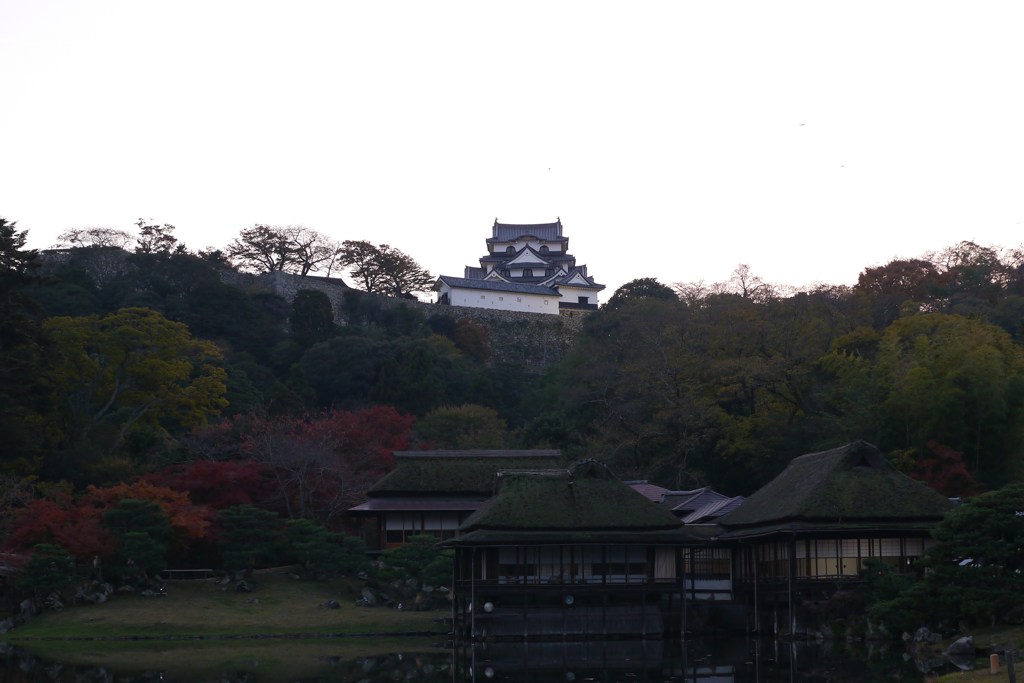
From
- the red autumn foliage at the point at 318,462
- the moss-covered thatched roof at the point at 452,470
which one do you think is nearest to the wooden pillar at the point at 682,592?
the moss-covered thatched roof at the point at 452,470

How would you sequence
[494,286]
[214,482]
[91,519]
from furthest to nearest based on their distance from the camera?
[494,286] → [214,482] → [91,519]

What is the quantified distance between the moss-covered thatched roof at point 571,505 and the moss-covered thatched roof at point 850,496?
301cm

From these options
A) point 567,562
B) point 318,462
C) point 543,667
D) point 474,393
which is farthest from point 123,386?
point 543,667

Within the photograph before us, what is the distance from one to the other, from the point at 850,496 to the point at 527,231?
69060 millimetres

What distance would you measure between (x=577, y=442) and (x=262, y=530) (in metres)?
16.8

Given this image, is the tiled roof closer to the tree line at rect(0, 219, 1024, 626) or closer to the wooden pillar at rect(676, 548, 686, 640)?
the tree line at rect(0, 219, 1024, 626)

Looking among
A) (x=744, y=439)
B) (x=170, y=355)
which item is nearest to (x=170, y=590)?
(x=170, y=355)

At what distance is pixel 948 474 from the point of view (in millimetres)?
38469

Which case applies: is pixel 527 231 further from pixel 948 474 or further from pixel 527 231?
pixel 948 474

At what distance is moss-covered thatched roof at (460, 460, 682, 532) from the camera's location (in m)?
33.3

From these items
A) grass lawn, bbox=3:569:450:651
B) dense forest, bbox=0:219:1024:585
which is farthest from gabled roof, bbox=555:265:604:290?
grass lawn, bbox=3:569:450:651

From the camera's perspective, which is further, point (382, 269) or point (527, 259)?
point (527, 259)

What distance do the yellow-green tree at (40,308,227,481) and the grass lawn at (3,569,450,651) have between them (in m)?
9.49

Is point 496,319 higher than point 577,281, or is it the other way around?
point 577,281
